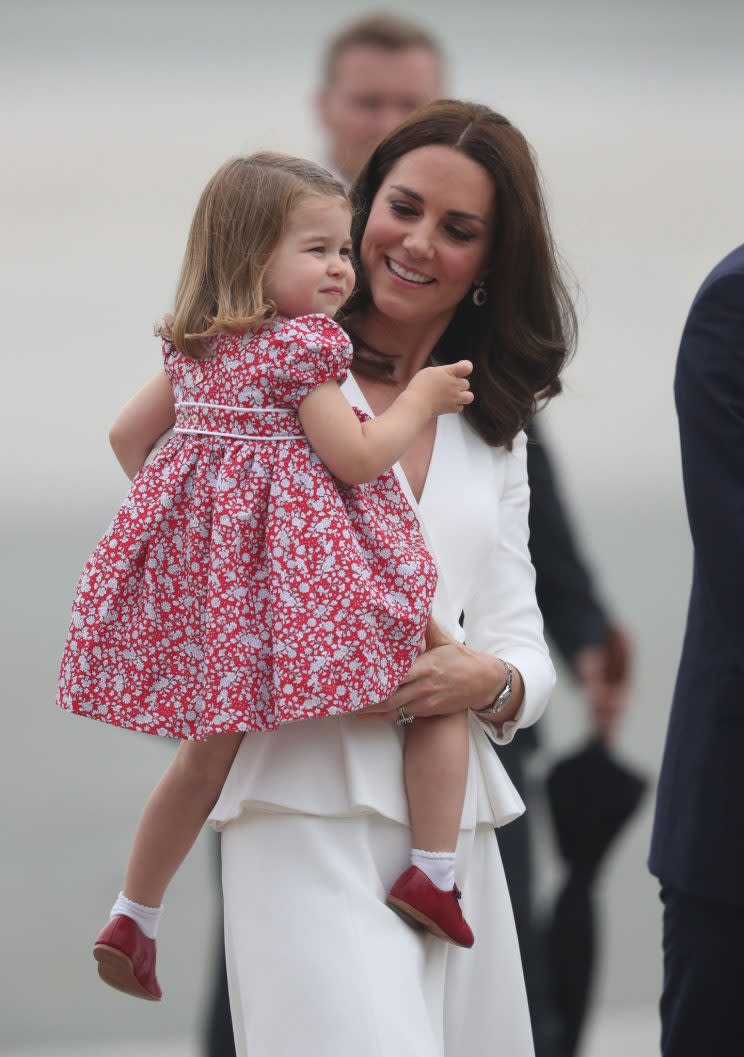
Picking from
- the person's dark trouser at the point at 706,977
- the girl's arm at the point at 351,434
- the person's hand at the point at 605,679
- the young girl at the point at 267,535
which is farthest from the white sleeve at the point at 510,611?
the person's hand at the point at 605,679

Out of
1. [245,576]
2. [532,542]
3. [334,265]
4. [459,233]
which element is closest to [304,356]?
[334,265]

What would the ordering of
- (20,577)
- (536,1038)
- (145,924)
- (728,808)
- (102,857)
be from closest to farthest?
(145,924), (728,808), (536,1038), (102,857), (20,577)

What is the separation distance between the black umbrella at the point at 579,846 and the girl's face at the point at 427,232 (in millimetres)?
1028

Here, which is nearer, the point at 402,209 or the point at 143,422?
the point at 143,422

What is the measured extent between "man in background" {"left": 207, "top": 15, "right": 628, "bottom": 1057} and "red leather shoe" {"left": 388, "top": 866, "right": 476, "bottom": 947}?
0.70 metres

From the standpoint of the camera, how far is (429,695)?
241 centimetres

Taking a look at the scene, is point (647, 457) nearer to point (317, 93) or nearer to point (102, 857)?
point (102, 857)

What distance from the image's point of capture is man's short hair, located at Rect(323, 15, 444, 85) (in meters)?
3.77

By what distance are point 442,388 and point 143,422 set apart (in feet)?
1.30

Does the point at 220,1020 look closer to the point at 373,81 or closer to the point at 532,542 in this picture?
the point at 532,542

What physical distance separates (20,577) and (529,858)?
6723 millimetres

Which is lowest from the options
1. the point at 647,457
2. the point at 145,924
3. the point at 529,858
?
the point at 647,457

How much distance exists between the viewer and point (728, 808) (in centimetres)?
280

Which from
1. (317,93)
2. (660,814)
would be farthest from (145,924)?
(317,93)
